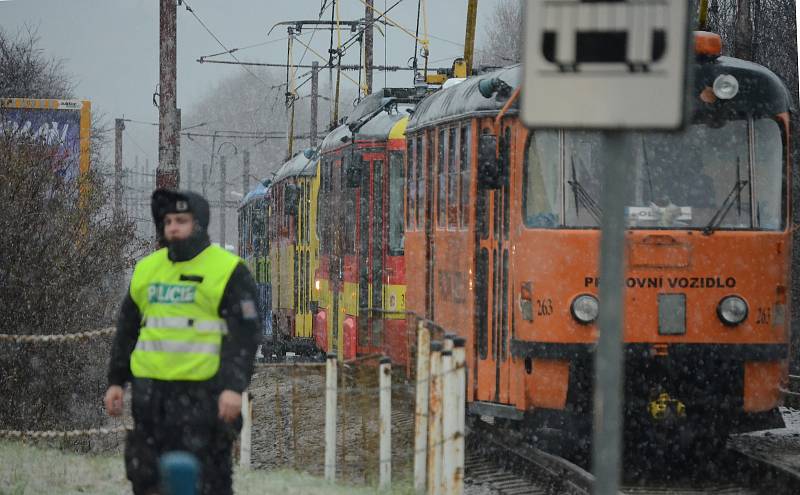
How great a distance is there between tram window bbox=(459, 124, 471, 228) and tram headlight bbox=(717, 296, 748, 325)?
2.48 meters

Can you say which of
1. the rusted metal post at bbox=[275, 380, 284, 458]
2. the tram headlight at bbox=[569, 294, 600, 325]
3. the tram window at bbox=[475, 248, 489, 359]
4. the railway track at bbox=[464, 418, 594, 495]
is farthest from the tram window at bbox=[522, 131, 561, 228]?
the rusted metal post at bbox=[275, 380, 284, 458]

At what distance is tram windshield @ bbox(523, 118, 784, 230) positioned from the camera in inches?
430

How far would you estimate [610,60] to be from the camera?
142 inches

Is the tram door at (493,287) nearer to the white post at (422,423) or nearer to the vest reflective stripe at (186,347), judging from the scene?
the white post at (422,423)

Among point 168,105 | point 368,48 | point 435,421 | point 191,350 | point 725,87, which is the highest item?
point 368,48

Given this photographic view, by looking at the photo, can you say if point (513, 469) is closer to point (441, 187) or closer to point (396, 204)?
point (441, 187)

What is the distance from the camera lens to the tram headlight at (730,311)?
10.8m

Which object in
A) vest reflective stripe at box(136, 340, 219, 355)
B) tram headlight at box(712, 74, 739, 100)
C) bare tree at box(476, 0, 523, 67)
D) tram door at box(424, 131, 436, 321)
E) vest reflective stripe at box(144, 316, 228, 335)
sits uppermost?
bare tree at box(476, 0, 523, 67)

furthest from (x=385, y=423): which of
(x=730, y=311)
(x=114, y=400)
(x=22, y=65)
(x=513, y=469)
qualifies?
(x=22, y=65)

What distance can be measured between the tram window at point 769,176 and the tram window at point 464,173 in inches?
100

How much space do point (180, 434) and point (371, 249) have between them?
448 inches

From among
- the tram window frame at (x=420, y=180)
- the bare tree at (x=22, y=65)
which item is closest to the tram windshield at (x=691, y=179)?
the tram window frame at (x=420, y=180)

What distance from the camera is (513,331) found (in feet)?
37.3

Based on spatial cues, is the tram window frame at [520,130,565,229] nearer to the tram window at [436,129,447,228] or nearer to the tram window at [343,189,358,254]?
the tram window at [436,129,447,228]
